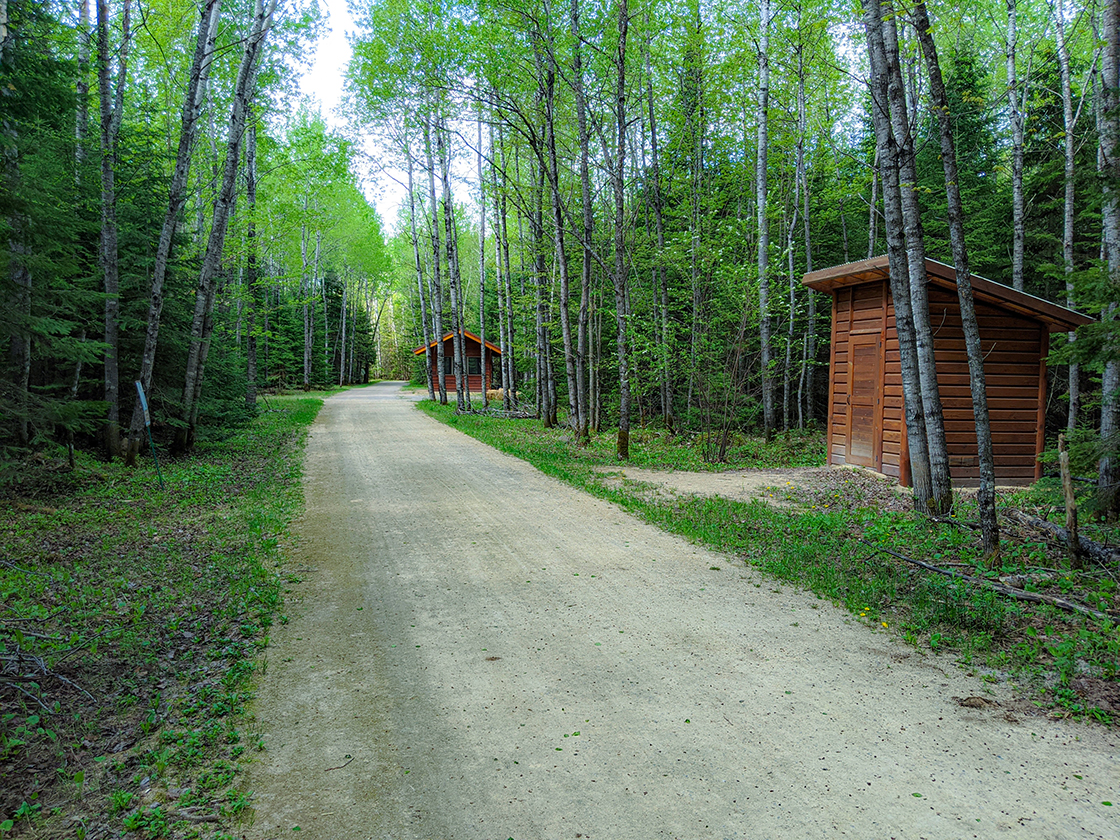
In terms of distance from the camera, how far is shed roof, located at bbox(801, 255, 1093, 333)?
34.4 feet

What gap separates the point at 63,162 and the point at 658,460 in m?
11.8

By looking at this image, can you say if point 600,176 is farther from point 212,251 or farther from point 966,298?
point 966,298

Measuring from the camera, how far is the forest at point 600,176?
7.51m

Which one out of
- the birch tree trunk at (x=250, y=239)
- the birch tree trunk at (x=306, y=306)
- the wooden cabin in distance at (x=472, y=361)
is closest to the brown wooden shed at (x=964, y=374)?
the birch tree trunk at (x=250, y=239)

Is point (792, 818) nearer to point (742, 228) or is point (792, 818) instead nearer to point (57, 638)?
point (57, 638)

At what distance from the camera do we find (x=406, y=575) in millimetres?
6094

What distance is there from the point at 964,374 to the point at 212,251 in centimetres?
1411

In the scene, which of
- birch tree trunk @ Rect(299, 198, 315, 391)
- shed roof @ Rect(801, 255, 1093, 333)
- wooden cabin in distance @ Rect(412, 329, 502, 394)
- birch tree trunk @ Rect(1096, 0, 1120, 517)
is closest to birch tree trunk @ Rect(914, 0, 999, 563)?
birch tree trunk @ Rect(1096, 0, 1120, 517)

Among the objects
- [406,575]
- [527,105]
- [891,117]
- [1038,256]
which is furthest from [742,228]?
[406,575]

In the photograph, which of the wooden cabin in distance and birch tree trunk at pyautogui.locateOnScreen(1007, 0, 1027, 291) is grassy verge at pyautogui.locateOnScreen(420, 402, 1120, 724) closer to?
birch tree trunk at pyautogui.locateOnScreen(1007, 0, 1027, 291)

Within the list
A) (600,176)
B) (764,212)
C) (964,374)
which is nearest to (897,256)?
(964,374)

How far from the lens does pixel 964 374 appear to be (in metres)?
11.4

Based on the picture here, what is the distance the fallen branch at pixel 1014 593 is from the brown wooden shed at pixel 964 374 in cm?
565

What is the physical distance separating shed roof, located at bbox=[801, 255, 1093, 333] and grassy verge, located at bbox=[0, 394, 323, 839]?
33.8ft
